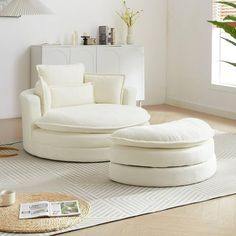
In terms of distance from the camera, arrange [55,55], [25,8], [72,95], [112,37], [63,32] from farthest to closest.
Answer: [112,37], [63,32], [55,55], [72,95], [25,8]

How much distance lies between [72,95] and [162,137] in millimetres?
Answer: 1534

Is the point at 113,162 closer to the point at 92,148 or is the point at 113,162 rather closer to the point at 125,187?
the point at 125,187

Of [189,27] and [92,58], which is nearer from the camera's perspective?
[92,58]

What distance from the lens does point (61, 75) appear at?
497cm

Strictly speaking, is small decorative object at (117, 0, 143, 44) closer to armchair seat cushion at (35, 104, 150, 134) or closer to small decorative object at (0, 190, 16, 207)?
armchair seat cushion at (35, 104, 150, 134)

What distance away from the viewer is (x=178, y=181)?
3.63 metres

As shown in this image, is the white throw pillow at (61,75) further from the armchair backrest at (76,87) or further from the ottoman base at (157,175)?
the ottoman base at (157,175)

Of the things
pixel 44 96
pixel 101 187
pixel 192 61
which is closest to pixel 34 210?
pixel 101 187

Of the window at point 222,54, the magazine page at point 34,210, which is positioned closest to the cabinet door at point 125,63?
the window at point 222,54

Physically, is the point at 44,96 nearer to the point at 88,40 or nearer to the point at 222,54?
the point at 88,40

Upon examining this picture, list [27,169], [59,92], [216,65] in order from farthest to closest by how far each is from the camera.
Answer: [216,65] → [59,92] → [27,169]

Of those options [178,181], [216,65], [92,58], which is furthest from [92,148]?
[216,65]

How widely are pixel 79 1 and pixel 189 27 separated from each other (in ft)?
5.48

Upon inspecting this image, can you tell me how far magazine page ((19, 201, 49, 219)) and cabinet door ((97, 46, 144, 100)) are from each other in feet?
12.9
